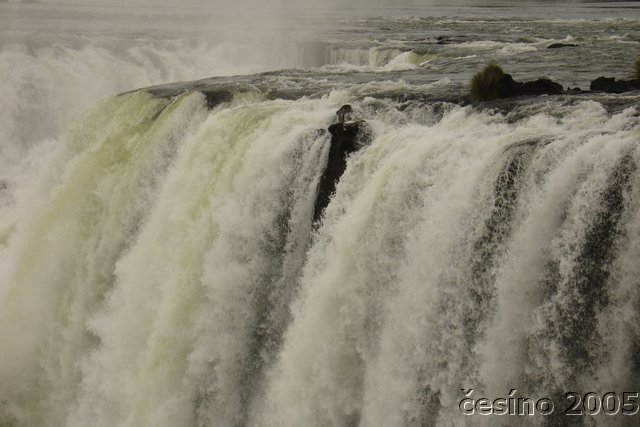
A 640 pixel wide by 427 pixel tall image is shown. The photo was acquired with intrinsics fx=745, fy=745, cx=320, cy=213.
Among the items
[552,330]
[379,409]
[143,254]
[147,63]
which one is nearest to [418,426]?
[379,409]

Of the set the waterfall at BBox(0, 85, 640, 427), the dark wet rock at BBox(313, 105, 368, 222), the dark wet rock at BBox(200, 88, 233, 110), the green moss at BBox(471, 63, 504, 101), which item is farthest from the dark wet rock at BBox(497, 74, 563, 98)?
the dark wet rock at BBox(200, 88, 233, 110)

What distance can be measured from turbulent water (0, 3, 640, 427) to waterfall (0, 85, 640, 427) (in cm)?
2

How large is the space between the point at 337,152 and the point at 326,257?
56.1 inches

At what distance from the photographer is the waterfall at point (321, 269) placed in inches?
241

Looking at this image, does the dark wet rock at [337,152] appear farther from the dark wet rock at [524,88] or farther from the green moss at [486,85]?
the dark wet rock at [524,88]

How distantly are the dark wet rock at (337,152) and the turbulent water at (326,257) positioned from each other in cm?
17

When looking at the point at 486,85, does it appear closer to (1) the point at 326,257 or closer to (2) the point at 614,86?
(2) the point at 614,86

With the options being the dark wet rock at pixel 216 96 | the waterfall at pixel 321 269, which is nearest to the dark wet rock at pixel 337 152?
the waterfall at pixel 321 269

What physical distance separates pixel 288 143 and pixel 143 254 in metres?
2.77

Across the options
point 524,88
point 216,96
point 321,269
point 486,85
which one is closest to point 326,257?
point 321,269

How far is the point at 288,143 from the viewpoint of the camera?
9.63m

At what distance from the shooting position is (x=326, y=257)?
8.37 meters

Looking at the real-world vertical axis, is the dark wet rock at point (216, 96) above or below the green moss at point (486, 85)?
below

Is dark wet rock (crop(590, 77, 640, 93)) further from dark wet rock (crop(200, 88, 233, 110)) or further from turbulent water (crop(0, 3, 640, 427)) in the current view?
dark wet rock (crop(200, 88, 233, 110))
